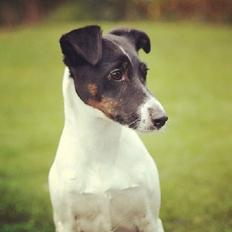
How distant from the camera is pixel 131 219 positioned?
2.79m

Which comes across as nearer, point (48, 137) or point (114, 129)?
point (114, 129)

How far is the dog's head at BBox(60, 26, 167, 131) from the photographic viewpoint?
2.60m

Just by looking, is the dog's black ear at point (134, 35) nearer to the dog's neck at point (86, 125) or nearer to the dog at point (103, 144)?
the dog at point (103, 144)

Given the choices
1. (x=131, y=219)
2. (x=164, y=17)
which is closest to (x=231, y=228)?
(x=131, y=219)

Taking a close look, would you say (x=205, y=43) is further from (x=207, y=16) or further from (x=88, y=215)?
(x=88, y=215)

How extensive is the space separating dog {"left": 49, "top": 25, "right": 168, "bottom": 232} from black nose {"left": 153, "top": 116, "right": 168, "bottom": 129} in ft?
0.05

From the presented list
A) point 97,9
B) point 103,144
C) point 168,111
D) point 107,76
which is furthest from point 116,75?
point 97,9

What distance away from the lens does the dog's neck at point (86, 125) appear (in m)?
2.68

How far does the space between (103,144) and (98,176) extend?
130 millimetres

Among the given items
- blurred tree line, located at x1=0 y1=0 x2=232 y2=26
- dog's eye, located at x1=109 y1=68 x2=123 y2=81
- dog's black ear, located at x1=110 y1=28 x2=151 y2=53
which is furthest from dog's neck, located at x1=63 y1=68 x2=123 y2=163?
blurred tree line, located at x1=0 y1=0 x2=232 y2=26

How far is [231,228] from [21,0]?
207cm

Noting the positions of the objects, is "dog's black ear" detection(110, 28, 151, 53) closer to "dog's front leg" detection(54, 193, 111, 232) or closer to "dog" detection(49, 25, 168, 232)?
"dog" detection(49, 25, 168, 232)

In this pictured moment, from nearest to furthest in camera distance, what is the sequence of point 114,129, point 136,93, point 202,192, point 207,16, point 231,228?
point 136,93 → point 114,129 → point 231,228 → point 202,192 → point 207,16

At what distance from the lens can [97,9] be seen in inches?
182
